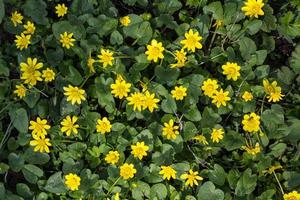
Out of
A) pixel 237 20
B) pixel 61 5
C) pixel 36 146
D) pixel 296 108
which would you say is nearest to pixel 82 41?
pixel 61 5

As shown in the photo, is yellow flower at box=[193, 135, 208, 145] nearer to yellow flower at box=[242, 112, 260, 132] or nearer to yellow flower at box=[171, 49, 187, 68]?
yellow flower at box=[242, 112, 260, 132]

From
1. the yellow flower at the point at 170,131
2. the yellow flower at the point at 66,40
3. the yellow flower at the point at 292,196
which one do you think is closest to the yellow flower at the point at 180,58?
the yellow flower at the point at 170,131

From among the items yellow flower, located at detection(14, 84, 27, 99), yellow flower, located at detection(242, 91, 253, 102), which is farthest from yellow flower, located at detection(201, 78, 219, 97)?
yellow flower, located at detection(14, 84, 27, 99)

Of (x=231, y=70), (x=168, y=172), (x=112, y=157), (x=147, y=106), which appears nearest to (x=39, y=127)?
(x=112, y=157)

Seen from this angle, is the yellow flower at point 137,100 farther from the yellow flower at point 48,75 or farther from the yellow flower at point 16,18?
the yellow flower at point 16,18

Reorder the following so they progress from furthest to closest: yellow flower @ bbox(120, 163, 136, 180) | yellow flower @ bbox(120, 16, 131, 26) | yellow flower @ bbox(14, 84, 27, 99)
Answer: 1. yellow flower @ bbox(120, 16, 131, 26)
2. yellow flower @ bbox(14, 84, 27, 99)
3. yellow flower @ bbox(120, 163, 136, 180)

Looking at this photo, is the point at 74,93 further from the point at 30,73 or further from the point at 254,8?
the point at 254,8

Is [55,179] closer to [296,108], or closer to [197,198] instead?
[197,198]
